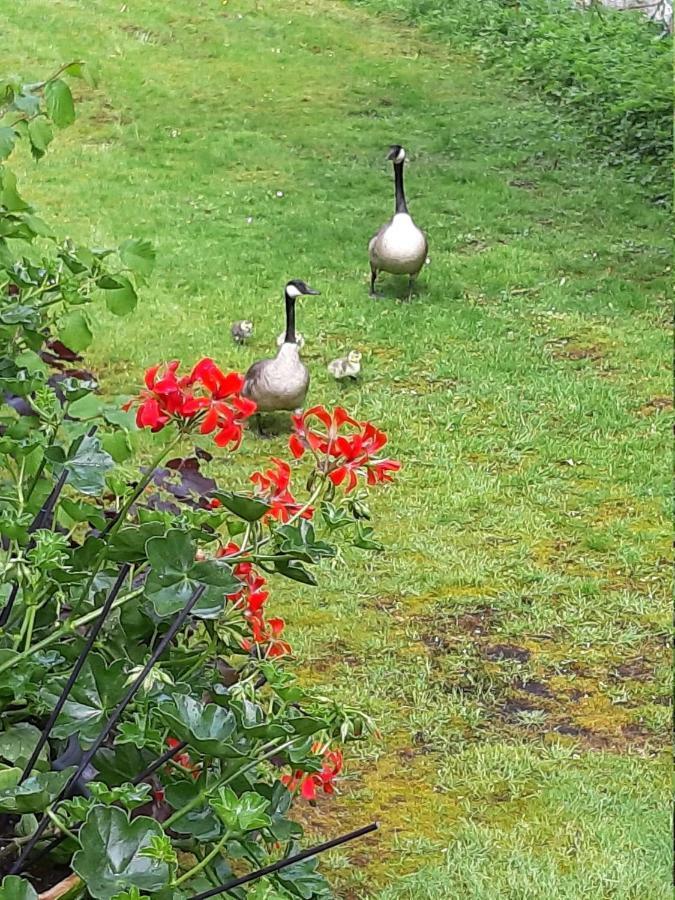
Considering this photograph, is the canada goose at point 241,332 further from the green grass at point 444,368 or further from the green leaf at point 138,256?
the green leaf at point 138,256

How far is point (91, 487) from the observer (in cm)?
175

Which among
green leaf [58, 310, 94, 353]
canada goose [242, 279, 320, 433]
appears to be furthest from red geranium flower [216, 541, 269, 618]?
canada goose [242, 279, 320, 433]

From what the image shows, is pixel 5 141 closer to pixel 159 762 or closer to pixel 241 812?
pixel 159 762

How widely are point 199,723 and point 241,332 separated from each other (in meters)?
4.83

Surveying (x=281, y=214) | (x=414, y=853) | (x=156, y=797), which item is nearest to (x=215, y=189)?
(x=281, y=214)

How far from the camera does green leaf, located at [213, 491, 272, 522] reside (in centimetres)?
164

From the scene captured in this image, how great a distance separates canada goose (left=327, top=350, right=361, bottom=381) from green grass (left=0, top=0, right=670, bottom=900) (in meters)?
0.08

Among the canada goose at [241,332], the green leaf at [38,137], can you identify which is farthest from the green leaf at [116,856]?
the canada goose at [241,332]

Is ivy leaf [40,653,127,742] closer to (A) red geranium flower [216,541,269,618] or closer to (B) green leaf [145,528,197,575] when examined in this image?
(B) green leaf [145,528,197,575]

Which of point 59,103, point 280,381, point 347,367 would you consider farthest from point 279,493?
point 347,367

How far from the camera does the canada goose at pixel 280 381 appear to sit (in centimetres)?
509

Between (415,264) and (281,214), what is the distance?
76.8 inches

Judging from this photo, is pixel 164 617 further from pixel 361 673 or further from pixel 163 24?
pixel 163 24

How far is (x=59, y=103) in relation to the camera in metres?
2.29
